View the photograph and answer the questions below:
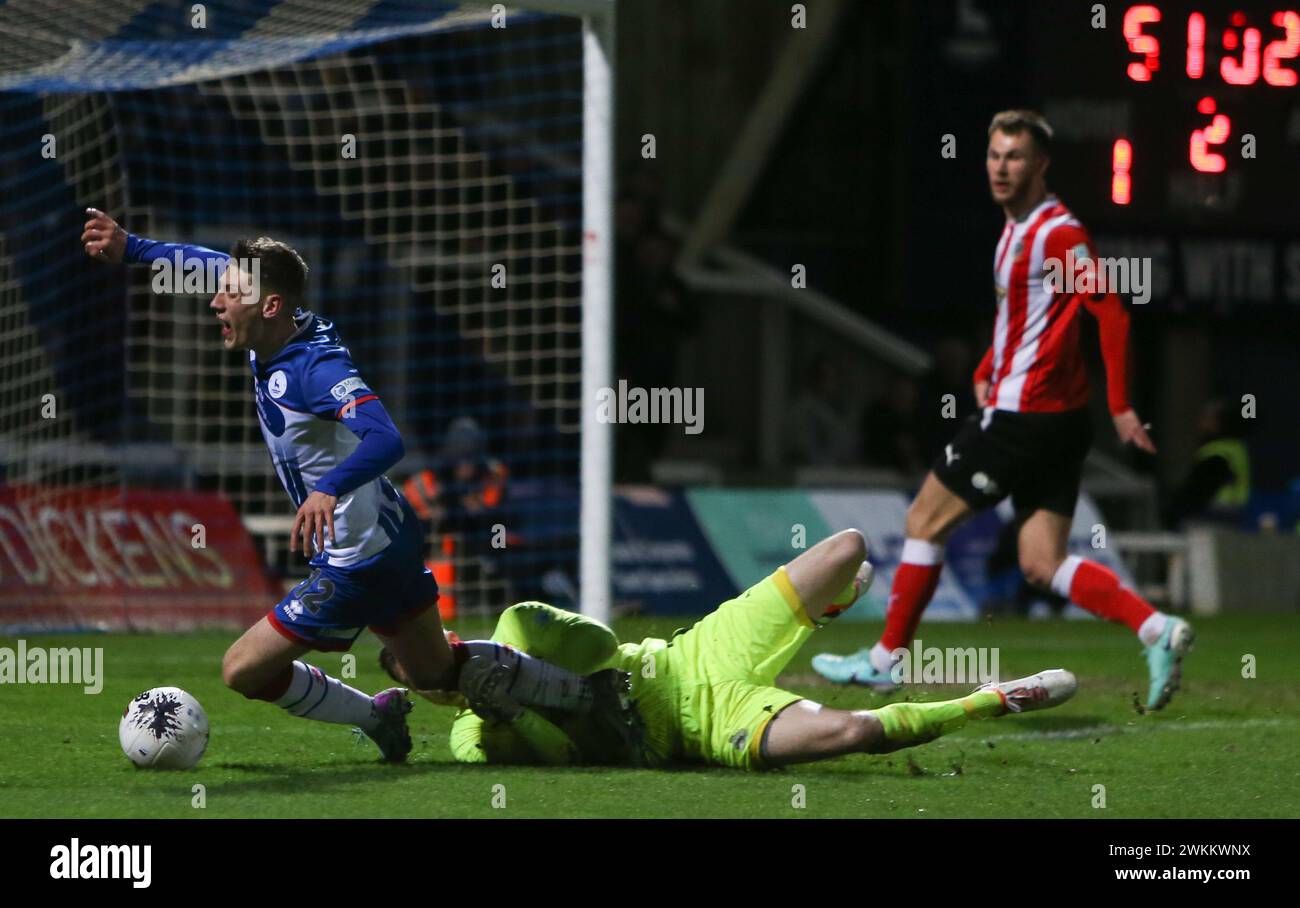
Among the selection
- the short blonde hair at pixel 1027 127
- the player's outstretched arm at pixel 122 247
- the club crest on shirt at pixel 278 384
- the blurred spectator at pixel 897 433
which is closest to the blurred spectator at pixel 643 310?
the blurred spectator at pixel 897 433

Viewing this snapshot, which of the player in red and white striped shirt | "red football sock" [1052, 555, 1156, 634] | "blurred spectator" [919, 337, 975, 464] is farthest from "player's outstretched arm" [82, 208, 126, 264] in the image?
"blurred spectator" [919, 337, 975, 464]

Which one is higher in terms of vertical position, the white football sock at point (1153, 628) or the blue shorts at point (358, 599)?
the blue shorts at point (358, 599)

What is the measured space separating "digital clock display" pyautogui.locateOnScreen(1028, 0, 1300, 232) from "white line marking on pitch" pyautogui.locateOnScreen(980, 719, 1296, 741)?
5.08m

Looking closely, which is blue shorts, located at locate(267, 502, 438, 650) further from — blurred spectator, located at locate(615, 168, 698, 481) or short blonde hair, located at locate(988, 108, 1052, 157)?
blurred spectator, located at locate(615, 168, 698, 481)

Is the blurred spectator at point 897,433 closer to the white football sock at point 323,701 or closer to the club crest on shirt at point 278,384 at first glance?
the white football sock at point 323,701

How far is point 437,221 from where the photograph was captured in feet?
44.1

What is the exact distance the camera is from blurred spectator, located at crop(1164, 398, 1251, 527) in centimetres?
1591

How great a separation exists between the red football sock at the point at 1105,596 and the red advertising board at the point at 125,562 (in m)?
5.12

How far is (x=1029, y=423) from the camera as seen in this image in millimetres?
8156

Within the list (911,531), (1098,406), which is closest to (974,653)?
(911,531)

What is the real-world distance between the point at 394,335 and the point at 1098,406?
268 inches

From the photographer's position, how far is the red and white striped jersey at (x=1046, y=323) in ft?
26.7

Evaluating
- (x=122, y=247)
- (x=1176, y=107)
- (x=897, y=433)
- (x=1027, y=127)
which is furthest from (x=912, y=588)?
(x=897, y=433)

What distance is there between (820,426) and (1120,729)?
7745 millimetres
